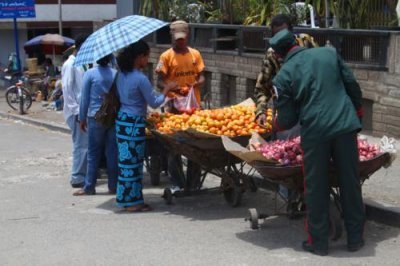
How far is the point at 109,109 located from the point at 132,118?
1.20 feet

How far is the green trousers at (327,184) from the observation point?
19.9 ft

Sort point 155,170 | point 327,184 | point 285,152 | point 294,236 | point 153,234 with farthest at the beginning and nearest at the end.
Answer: point 155,170, point 153,234, point 294,236, point 285,152, point 327,184

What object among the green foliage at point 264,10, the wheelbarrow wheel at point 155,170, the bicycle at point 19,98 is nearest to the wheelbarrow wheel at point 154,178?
the wheelbarrow wheel at point 155,170

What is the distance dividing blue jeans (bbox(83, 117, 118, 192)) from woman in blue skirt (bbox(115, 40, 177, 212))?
2.05ft

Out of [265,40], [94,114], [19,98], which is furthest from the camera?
[19,98]

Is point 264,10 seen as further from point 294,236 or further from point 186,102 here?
point 294,236

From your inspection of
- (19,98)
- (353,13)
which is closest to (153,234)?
(353,13)

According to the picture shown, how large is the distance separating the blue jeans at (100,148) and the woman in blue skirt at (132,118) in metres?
0.63

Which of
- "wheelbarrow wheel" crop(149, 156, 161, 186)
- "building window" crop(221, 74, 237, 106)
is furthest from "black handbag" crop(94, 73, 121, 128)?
"building window" crop(221, 74, 237, 106)

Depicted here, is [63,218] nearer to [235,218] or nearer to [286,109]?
[235,218]

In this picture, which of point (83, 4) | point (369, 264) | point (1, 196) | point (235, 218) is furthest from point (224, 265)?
point (83, 4)

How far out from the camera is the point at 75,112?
9500 mm

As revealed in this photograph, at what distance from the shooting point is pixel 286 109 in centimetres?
620

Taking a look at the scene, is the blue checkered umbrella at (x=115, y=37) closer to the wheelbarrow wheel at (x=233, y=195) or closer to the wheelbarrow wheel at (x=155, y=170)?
the wheelbarrow wheel at (x=155, y=170)
